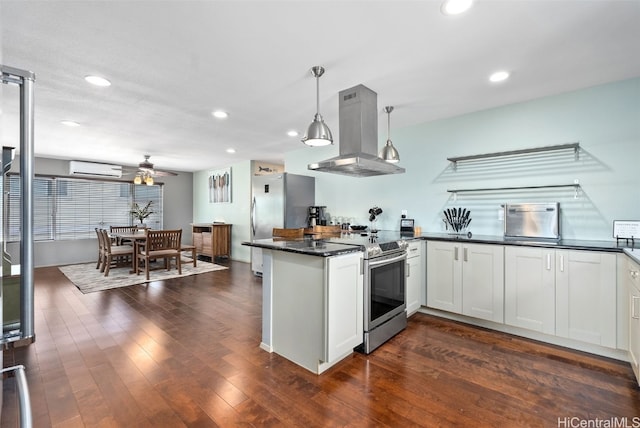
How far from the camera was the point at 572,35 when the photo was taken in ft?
6.72

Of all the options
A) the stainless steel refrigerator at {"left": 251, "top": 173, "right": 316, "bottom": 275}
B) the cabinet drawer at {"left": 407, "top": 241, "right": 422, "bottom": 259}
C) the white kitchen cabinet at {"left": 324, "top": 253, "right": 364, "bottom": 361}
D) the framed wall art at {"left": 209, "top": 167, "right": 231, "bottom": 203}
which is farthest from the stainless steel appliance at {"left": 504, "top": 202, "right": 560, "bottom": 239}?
the framed wall art at {"left": 209, "top": 167, "right": 231, "bottom": 203}

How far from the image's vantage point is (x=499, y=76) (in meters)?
2.65

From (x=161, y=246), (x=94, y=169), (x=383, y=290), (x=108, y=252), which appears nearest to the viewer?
(x=383, y=290)

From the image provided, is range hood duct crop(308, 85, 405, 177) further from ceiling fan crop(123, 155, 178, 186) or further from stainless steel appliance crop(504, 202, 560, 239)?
ceiling fan crop(123, 155, 178, 186)

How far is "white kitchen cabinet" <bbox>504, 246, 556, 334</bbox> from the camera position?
8.74ft

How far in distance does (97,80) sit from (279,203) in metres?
2.94

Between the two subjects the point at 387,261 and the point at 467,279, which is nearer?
the point at 387,261

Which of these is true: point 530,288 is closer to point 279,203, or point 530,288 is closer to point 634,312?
point 634,312

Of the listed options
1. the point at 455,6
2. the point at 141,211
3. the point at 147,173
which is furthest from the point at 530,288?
the point at 141,211

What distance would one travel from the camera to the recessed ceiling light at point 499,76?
2594 millimetres

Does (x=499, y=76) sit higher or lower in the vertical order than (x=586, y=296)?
higher

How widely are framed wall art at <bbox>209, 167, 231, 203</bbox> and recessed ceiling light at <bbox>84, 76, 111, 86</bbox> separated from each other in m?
4.81

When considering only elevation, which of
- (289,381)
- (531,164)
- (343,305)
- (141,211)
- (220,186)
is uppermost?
(220,186)

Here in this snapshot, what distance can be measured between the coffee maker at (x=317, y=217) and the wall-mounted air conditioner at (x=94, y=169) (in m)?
4.92
